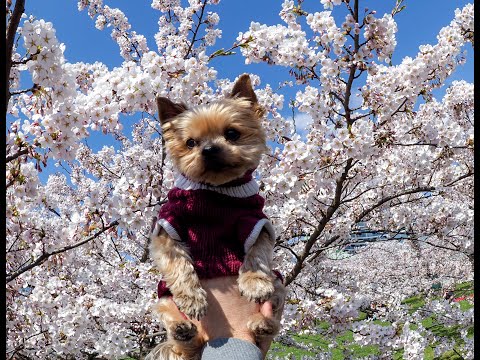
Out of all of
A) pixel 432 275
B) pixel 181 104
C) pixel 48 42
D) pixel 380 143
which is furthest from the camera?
pixel 432 275

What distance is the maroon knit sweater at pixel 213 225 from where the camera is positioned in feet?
7.87

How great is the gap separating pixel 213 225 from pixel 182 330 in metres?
0.61

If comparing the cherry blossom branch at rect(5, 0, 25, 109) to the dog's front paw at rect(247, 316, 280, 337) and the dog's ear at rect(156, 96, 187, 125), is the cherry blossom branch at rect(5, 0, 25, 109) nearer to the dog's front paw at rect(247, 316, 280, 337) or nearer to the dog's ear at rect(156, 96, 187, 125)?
the dog's ear at rect(156, 96, 187, 125)

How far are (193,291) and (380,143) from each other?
425 centimetres

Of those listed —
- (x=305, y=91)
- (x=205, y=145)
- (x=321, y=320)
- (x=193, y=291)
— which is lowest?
(x=193, y=291)

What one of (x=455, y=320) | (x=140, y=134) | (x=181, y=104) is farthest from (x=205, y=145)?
(x=140, y=134)

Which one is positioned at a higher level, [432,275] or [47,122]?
[432,275]

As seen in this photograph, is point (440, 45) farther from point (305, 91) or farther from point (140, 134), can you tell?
point (140, 134)

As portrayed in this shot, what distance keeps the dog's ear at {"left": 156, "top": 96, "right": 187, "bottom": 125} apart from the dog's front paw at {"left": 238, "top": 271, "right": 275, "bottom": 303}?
1190 millimetres

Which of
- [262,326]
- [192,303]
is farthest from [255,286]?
[192,303]

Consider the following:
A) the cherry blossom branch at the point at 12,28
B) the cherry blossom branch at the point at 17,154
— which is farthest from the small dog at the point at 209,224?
the cherry blossom branch at the point at 17,154

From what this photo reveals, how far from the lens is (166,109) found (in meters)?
2.78

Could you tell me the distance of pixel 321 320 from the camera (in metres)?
6.05

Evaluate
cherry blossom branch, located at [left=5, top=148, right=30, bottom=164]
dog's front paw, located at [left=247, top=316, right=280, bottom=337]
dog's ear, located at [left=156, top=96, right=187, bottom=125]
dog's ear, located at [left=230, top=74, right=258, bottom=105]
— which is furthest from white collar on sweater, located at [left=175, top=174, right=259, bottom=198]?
cherry blossom branch, located at [left=5, top=148, right=30, bottom=164]
